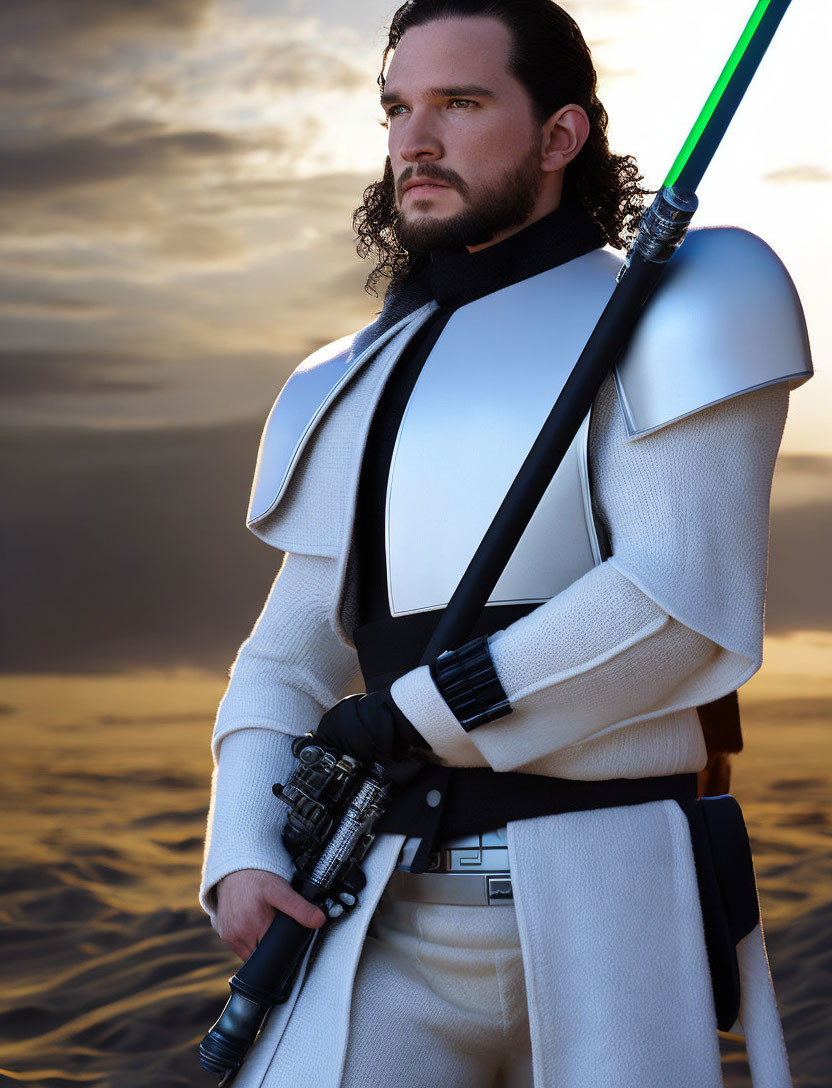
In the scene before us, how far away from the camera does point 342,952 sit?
1621 millimetres

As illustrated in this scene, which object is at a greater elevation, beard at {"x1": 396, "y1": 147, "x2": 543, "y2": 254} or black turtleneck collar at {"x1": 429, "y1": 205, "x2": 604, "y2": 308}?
beard at {"x1": 396, "y1": 147, "x2": 543, "y2": 254}

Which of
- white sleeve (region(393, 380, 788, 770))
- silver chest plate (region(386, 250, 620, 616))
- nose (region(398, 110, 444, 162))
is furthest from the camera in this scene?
nose (region(398, 110, 444, 162))

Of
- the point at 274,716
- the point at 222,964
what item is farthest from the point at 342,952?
the point at 222,964

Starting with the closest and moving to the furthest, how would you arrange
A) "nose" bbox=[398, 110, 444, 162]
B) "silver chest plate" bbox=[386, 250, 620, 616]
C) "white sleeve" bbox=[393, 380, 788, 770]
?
1. "white sleeve" bbox=[393, 380, 788, 770]
2. "silver chest plate" bbox=[386, 250, 620, 616]
3. "nose" bbox=[398, 110, 444, 162]

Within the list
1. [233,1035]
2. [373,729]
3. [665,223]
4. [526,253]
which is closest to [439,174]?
[526,253]

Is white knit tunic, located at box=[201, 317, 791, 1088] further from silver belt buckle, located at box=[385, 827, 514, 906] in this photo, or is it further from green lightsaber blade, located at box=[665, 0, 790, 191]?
green lightsaber blade, located at box=[665, 0, 790, 191]

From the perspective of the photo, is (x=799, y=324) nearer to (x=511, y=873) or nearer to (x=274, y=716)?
(x=511, y=873)

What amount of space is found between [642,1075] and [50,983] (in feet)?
11.1

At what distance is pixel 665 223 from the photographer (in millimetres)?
1539

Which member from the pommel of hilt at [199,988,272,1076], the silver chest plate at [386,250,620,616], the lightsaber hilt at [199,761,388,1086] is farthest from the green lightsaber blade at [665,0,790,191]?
the pommel of hilt at [199,988,272,1076]

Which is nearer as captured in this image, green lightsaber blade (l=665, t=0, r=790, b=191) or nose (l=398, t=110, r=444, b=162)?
green lightsaber blade (l=665, t=0, r=790, b=191)

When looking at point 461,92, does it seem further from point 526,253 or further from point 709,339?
point 709,339

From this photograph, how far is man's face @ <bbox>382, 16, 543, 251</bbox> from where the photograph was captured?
1756mm

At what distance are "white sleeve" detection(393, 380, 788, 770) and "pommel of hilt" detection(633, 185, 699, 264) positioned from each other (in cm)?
20
